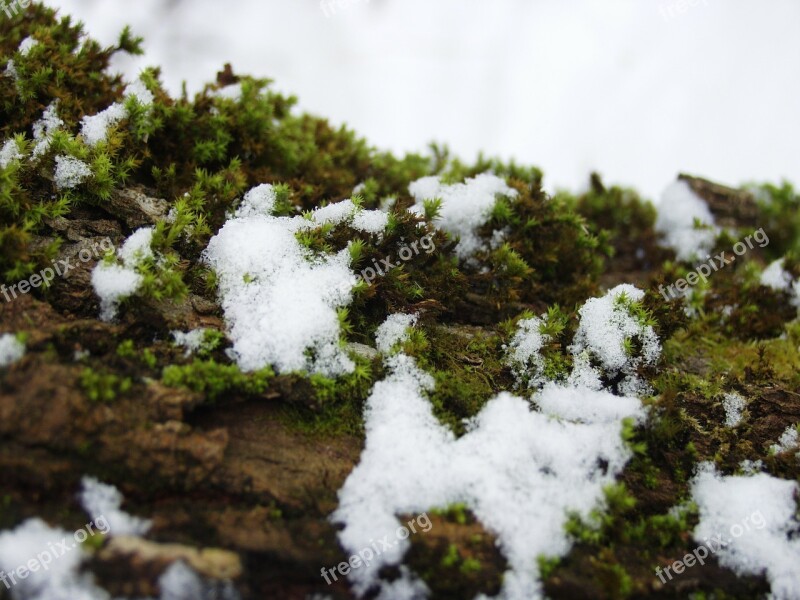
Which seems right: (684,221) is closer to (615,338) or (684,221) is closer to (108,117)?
(615,338)

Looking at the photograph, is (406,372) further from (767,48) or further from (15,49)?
(767,48)

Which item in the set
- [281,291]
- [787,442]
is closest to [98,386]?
[281,291]

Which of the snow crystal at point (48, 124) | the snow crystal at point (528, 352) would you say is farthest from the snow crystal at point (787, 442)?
the snow crystal at point (48, 124)

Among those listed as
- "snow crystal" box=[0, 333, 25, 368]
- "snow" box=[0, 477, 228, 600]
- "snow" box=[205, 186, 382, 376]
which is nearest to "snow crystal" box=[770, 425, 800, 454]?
"snow" box=[205, 186, 382, 376]

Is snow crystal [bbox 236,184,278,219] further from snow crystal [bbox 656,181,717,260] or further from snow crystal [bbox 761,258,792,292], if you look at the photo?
snow crystal [bbox 761,258,792,292]

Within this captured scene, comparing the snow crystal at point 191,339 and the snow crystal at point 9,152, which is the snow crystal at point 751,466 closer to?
the snow crystal at point 191,339

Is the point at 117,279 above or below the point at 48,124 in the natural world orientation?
below
